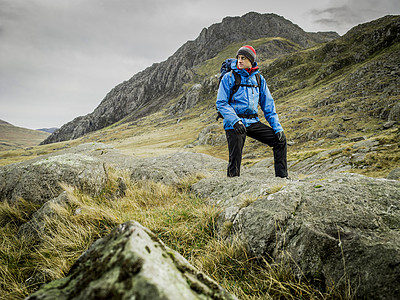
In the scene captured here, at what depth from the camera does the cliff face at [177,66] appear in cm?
16743

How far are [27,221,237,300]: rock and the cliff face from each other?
542 feet

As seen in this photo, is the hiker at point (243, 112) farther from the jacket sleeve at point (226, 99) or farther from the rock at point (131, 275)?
the rock at point (131, 275)

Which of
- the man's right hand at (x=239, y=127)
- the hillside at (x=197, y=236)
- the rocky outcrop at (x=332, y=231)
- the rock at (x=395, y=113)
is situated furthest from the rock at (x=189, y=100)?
the rocky outcrop at (x=332, y=231)

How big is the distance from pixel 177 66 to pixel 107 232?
638 feet

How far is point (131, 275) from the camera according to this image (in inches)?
35.5

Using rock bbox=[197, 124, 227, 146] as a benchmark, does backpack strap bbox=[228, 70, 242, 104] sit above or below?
above

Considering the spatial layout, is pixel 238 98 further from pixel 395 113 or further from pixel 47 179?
pixel 395 113

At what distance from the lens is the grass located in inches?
65.5

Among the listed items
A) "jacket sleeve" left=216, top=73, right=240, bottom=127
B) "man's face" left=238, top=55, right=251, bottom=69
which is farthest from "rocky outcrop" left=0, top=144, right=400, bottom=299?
"man's face" left=238, top=55, right=251, bottom=69

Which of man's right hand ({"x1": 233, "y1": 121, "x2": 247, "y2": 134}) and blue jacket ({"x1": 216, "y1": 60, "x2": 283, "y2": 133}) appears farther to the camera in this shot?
blue jacket ({"x1": 216, "y1": 60, "x2": 283, "y2": 133})

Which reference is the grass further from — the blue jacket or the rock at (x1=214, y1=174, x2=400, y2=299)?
the blue jacket

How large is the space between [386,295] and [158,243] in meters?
1.65

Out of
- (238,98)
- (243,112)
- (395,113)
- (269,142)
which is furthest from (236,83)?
(395,113)

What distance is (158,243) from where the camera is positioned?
1244mm
